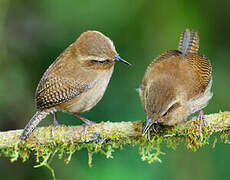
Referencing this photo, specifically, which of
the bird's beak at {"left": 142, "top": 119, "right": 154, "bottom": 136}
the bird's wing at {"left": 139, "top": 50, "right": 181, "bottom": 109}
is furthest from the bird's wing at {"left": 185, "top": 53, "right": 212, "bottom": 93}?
the bird's beak at {"left": 142, "top": 119, "right": 154, "bottom": 136}

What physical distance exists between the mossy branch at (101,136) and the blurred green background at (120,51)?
0.97 meters

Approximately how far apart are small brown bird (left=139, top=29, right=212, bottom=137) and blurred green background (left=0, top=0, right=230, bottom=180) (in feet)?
2.14

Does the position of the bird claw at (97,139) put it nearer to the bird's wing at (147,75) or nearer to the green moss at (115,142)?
the green moss at (115,142)

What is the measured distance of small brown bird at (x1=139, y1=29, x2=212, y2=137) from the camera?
352 centimetres

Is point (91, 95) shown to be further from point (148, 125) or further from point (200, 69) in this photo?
point (200, 69)

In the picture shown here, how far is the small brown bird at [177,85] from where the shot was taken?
352 cm

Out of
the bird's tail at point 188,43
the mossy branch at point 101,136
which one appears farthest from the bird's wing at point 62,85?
the bird's tail at point 188,43

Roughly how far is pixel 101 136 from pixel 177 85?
0.82 m

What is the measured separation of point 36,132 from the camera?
146 inches

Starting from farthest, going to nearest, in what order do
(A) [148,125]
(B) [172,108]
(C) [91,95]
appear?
(C) [91,95]
(B) [172,108]
(A) [148,125]

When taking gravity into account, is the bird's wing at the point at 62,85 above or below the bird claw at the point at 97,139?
above

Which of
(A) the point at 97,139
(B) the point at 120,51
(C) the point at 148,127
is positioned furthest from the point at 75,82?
(B) the point at 120,51

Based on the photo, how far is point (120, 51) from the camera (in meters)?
5.36

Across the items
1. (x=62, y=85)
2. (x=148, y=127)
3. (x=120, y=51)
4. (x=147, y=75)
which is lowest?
(x=148, y=127)
